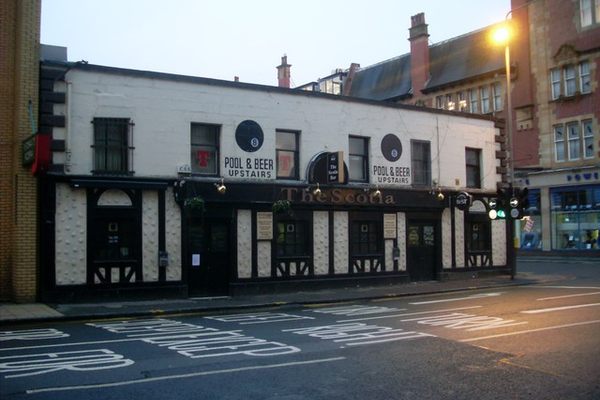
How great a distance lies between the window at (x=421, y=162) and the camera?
22672mm

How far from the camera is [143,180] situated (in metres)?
16.7

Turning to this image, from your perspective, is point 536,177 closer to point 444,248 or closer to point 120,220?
point 444,248

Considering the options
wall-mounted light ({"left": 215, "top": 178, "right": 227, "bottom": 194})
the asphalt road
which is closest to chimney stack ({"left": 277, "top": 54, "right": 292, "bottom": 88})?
wall-mounted light ({"left": 215, "top": 178, "right": 227, "bottom": 194})

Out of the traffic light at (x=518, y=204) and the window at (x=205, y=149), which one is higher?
the window at (x=205, y=149)

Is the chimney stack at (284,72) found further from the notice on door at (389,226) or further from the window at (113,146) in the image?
the window at (113,146)

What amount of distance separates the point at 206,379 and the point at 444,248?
17.0 m

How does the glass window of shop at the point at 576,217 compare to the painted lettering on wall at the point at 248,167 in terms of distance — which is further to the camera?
the glass window of shop at the point at 576,217

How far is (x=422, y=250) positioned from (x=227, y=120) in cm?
928

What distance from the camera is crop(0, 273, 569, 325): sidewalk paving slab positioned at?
45.0 feet

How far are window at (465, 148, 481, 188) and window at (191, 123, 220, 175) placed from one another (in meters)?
11.4

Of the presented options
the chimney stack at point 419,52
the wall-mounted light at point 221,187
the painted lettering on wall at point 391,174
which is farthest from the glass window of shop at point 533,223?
the wall-mounted light at point 221,187

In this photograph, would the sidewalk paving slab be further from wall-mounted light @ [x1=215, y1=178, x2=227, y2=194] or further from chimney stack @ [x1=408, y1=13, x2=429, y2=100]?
chimney stack @ [x1=408, y1=13, x2=429, y2=100]

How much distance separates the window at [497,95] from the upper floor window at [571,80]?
4.13 meters

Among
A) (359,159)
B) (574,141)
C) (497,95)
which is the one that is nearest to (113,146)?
(359,159)
